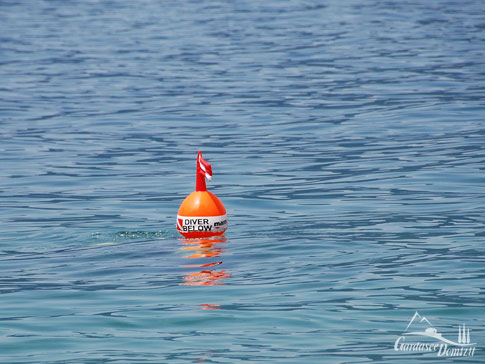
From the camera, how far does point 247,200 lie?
42.2ft

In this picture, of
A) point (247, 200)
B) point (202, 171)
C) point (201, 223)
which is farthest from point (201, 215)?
point (247, 200)

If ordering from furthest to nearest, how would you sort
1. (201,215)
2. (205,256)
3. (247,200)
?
1. (247,200)
2. (201,215)
3. (205,256)

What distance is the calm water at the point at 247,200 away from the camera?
7.46m

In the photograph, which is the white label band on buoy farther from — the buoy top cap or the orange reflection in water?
the buoy top cap

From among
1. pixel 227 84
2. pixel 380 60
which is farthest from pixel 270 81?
pixel 380 60

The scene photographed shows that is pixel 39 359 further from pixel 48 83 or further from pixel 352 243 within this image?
pixel 48 83

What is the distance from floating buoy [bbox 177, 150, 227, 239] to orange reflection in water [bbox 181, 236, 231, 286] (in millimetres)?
100

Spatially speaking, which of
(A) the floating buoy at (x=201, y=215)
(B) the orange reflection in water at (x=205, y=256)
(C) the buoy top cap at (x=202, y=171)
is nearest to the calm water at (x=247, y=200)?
(B) the orange reflection in water at (x=205, y=256)

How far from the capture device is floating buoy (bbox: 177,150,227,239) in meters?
10.1

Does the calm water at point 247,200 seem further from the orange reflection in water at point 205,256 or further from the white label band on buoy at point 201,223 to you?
the white label band on buoy at point 201,223

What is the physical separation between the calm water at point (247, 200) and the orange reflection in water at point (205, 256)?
1.3 inches

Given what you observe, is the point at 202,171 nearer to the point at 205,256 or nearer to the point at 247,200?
the point at 205,256

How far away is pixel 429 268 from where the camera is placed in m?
9.12

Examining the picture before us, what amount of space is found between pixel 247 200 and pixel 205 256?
316cm
